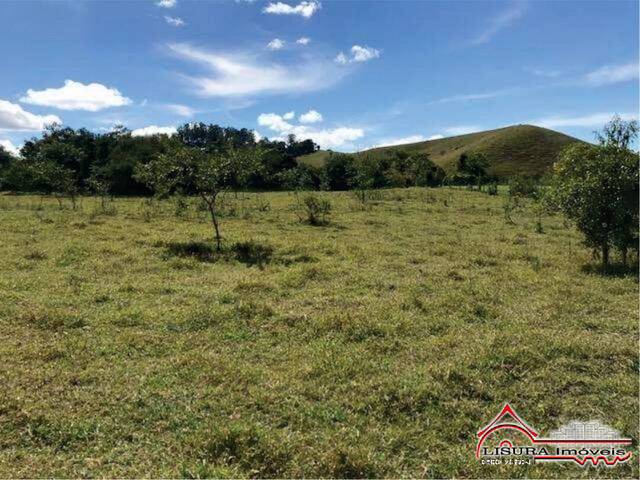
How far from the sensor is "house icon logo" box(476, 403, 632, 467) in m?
Answer: 5.33

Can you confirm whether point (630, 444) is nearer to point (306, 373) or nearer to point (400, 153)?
point (306, 373)

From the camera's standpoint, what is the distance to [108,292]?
37.6 feet

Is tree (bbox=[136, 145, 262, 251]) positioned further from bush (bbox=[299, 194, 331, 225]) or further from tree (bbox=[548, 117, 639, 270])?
tree (bbox=[548, 117, 639, 270])

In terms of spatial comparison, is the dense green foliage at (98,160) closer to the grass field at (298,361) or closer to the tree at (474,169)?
the tree at (474,169)

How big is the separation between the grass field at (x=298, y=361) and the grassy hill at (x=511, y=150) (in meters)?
82.8

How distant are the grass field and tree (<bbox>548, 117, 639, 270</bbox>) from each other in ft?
4.48

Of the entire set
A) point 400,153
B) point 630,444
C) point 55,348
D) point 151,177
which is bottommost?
point 630,444

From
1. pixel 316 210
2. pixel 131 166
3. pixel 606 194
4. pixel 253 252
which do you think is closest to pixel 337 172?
pixel 131 166

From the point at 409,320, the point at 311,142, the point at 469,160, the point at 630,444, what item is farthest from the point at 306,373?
the point at 311,142

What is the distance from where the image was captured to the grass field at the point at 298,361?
17.5 feet

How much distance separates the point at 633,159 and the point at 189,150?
1513 centimetres

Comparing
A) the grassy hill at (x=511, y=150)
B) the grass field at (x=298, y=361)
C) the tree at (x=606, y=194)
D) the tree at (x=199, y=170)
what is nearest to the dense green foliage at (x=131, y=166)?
the grassy hill at (x=511, y=150)

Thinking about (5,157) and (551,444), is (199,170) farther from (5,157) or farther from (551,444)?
(5,157)

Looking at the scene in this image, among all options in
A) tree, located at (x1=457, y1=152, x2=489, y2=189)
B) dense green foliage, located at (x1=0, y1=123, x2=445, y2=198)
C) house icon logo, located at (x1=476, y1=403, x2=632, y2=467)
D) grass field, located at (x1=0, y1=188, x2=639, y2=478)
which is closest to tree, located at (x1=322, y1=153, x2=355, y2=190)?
dense green foliage, located at (x1=0, y1=123, x2=445, y2=198)
